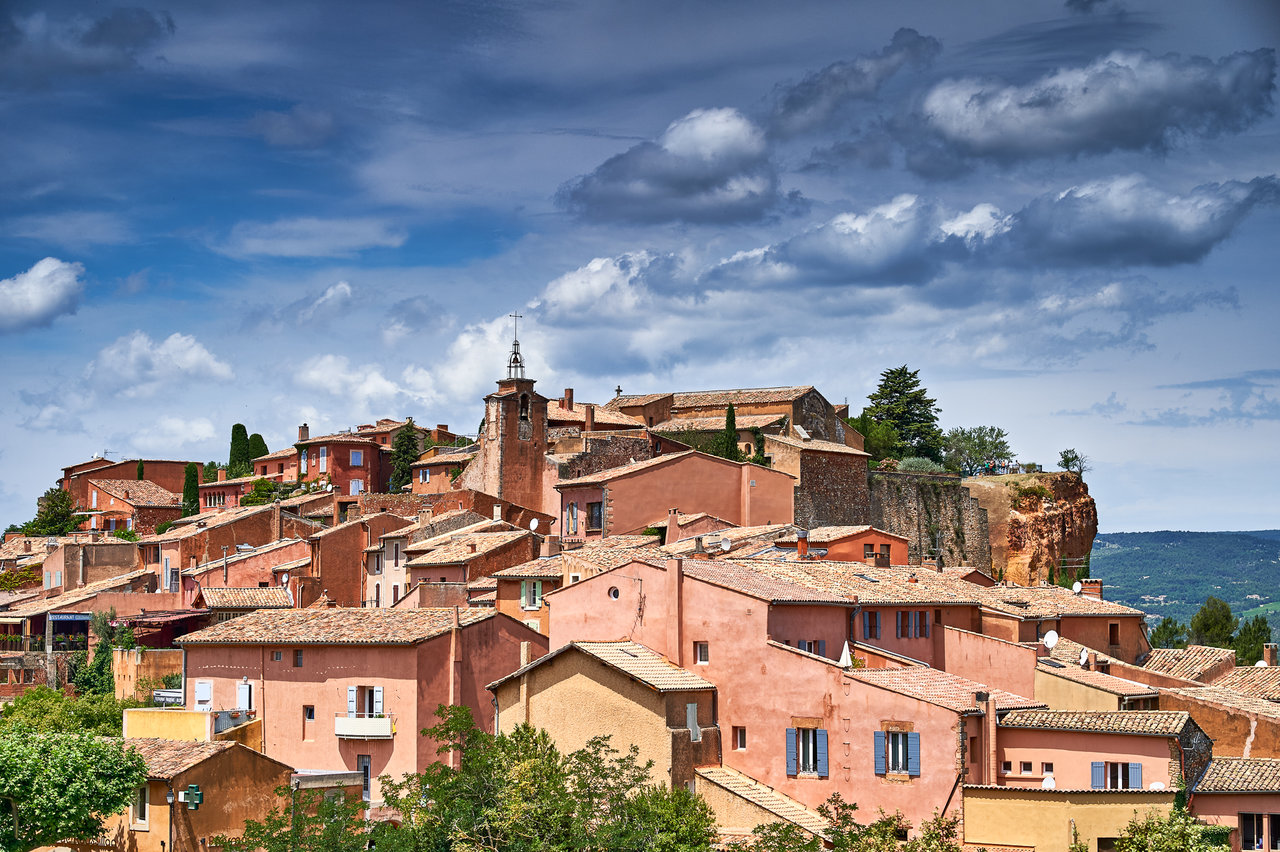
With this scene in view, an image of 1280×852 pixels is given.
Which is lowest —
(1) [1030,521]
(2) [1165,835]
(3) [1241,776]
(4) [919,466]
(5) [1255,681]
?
(2) [1165,835]

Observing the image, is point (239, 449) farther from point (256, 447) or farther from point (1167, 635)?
point (1167, 635)

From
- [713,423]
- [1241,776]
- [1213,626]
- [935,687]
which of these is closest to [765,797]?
[935,687]

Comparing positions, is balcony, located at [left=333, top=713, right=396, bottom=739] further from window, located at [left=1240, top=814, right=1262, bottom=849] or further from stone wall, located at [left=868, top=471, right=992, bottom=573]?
stone wall, located at [left=868, top=471, right=992, bottom=573]

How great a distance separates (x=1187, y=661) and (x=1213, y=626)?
1898 centimetres

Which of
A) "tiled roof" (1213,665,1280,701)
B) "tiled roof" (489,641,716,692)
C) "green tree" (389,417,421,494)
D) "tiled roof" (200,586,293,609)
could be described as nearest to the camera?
"tiled roof" (489,641,716,692)

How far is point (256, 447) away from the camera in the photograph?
90.4m

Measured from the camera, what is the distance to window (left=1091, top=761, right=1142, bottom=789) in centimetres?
3412

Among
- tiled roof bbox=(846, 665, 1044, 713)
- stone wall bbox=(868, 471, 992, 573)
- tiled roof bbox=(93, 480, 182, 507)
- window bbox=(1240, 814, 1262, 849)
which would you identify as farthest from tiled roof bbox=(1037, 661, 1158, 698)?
tiled roof bbox=(93, 480, 182, 507)

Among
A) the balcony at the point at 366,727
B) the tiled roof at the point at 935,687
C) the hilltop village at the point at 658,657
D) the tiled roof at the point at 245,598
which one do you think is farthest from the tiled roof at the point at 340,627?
the tiled roof at the point at 935,687

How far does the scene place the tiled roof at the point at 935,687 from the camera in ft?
112

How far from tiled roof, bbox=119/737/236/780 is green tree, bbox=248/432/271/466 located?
54.3 metres

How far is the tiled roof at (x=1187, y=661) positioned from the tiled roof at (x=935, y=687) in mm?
11758

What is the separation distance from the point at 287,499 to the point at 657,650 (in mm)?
42575

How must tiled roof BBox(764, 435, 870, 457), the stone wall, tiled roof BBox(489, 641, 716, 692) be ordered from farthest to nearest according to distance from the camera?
the stone wall
tiled roof BBox(764, 435, 870, 457)
tiled roof BBox(489, 641, 716, 692)
